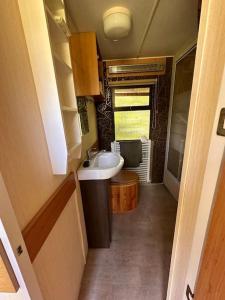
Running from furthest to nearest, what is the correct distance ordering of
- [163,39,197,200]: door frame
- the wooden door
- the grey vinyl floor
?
[163,39,197,200]: door frame, the grey vinyl floor, the wooden door

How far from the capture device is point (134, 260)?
5.05 ft

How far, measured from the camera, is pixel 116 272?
1437mm

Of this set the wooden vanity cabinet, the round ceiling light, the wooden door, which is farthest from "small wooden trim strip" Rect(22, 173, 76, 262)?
the round ceiling light

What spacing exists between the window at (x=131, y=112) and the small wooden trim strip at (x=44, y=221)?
1941mm

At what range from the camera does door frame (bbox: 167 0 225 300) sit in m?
Result: 0.47

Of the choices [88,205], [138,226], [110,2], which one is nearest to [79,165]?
[88,205]

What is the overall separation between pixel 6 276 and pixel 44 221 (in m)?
0.26

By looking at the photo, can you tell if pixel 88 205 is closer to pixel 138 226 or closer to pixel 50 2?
pixel 138 226

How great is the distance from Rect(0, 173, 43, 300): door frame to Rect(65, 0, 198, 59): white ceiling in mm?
1580

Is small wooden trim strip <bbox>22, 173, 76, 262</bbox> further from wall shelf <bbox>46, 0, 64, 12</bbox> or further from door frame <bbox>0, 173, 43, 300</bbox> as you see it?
wall shelf <bbox>46, 0, 64, 12</bbox>

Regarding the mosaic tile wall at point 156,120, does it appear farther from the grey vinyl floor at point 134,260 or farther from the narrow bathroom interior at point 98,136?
the grey vinyl floor at point 134,260

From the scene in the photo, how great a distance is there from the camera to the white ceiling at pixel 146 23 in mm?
1289

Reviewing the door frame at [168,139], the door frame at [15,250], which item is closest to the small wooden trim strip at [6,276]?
the door frame at [15,250]

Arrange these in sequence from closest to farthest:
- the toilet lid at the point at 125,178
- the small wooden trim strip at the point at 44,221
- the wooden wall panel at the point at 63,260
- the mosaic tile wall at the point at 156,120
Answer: the small wooden trim strip at the point at 44,221 → the wooden wall panel at the point at 63,260 → the toilet lid at the point at 125,178 → the mosaic tile wall at the point at 156,120
